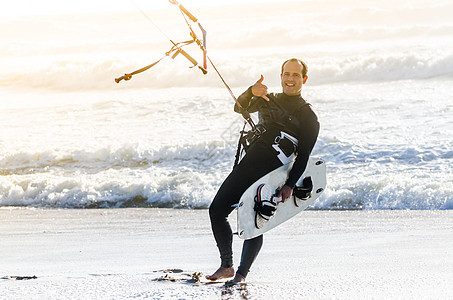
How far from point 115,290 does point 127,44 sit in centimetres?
3628

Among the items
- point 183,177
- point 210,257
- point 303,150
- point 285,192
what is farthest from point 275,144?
point 183,177

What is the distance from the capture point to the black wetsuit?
4.34 metres

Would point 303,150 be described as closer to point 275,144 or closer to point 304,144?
point 304,144

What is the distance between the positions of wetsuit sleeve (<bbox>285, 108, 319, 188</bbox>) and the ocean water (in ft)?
5.58

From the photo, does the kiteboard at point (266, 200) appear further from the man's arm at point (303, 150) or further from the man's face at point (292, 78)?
the man's face at point (292, 78)

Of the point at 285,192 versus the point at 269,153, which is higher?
the point at 269,153

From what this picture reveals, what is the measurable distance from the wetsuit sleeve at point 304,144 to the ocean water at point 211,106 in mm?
1700

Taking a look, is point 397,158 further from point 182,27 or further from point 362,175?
point 182,27

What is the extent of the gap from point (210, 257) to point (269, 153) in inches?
70.1

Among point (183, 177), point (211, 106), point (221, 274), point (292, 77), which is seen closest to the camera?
point (292, 77)

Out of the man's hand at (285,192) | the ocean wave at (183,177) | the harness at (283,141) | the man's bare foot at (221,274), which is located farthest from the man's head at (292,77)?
the ocean wave at (183,177)

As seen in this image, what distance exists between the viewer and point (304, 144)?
4.32 metres

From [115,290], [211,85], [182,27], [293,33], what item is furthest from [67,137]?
[182,27]

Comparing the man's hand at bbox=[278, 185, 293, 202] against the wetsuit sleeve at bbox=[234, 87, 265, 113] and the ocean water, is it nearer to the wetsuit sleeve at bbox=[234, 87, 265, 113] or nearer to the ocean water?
the wetsuit sleeve at bbox=[234, 87, 265, 113]
